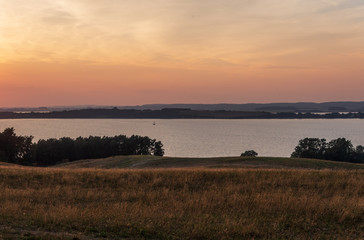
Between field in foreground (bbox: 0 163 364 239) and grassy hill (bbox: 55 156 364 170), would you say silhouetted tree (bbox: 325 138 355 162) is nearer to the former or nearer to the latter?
grassy hill (bbox: 55 156 364 170)

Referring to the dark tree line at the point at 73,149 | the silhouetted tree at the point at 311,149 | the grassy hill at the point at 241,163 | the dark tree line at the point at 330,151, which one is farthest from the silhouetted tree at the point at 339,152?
the grassy hill at the point at 241,163

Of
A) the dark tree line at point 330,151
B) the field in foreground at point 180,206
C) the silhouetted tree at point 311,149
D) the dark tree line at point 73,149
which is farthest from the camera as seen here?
the dark tree line at point 73,149

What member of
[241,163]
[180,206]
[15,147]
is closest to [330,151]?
[241,163]

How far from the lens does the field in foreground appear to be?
10922mm

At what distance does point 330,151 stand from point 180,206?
79556 millimetres

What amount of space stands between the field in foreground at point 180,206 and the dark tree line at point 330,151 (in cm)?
6714

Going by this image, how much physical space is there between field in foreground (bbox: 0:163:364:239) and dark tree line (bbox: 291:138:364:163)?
2643 inches

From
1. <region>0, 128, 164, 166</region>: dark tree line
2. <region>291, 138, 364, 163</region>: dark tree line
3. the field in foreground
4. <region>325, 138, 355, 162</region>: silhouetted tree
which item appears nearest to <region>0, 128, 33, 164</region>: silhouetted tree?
<region>0, 128, 164, 166</region>: dark tree line

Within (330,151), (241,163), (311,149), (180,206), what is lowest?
(330,151)

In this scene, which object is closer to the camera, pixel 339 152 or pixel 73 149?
pixel 339 152

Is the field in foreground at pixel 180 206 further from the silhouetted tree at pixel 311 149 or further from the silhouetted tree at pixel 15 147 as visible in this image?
the silhouetted tree at pixel 15 147

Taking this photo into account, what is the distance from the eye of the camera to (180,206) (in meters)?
14.6

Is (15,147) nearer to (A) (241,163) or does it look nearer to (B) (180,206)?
(A) (241,163)

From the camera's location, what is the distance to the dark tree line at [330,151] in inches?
3378
